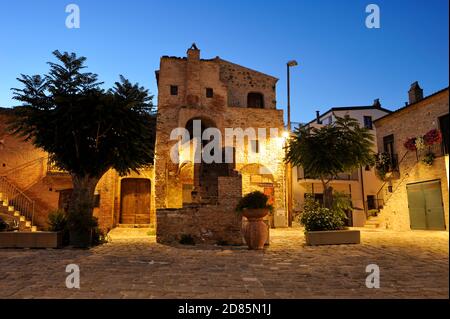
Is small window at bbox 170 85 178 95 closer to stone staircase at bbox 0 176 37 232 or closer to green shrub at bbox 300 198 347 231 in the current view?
stone staircase at bbox 0 176 37 232

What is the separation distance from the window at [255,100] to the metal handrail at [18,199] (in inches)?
554

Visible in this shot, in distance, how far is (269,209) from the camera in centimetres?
910

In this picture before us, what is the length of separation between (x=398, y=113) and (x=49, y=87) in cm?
1627

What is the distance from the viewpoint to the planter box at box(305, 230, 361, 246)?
10.1m

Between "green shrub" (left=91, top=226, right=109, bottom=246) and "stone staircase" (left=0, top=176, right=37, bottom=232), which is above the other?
"stone staircase" (left=0, top=176, right=37, bottom=232)

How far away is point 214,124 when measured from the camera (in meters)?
19.2

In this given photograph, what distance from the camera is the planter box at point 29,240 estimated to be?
9688mm

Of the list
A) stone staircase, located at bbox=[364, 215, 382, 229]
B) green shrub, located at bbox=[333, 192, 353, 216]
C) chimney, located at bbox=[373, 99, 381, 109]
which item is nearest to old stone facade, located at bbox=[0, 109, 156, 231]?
green shrub, located at bbox=[333, 192, 353, 216]

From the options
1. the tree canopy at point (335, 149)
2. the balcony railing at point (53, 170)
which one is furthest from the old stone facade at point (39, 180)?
the tree canopy at point (335, 149)

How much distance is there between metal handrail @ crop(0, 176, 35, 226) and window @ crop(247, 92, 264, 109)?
14.1 metres

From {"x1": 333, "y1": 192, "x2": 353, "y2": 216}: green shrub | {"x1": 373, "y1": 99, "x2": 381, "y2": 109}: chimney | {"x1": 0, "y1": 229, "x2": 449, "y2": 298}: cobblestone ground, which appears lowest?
{"x1": 0, "y1": 229, "x2": 449, "y2": 298}: cobblestone ground

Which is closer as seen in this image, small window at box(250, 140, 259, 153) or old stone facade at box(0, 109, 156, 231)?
old stone facade at box(0, 109, 156, 231)

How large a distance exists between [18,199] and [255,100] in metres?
15.0

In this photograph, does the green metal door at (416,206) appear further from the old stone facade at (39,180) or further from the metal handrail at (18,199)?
the metal handrail at (18,199)
